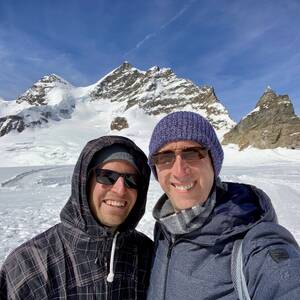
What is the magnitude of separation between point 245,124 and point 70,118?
67444 mm

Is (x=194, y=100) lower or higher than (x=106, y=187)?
higher

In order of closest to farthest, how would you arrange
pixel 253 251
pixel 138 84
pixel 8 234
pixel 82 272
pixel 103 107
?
1. pixel 253 251
2. pixel 82 272
3. pixel 8 234
4. pixel 103 107
5. pixel 138 84

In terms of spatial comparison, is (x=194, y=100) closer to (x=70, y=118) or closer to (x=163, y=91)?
(x=163, y=91)

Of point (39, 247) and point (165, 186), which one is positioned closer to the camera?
point (39, 247)

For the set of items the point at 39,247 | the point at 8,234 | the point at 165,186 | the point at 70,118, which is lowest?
the point at 8,234

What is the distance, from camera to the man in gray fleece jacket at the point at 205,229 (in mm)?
1502

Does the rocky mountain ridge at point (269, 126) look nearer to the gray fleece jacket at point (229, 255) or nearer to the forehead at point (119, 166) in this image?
the forehead at point (119, 166)

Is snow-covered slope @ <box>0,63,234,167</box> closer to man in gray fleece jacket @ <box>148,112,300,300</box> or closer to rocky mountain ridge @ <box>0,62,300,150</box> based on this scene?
rocky mountain ridge @ <box>0,62,300,150</box>

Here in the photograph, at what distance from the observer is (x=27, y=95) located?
137m

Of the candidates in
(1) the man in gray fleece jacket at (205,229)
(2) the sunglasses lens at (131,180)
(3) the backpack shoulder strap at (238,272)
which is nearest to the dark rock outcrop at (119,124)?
(2) the sunglasses lens at (131,180)

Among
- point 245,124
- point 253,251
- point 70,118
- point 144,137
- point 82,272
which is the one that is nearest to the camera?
point 253,251

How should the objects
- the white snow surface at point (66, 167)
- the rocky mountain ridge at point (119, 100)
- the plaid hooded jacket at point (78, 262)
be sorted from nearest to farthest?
the plaid hooded jacket at point (78, 262)
the white snow surface at point (66, 167)
the rocky mountain ridge at point (119, 100)

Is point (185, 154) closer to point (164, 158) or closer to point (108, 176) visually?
point (164, 158)

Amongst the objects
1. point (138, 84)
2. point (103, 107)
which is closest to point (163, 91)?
point (138, 84)
